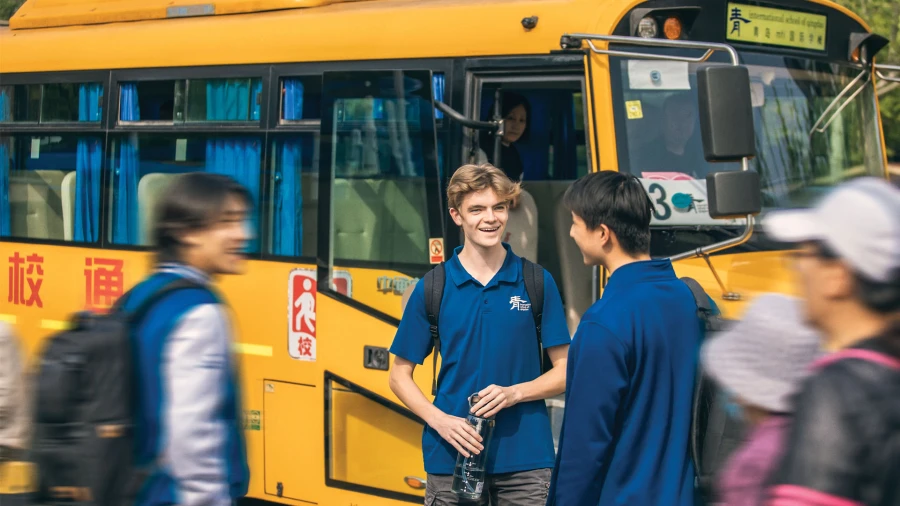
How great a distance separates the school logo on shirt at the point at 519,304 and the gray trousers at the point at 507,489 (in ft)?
1.90

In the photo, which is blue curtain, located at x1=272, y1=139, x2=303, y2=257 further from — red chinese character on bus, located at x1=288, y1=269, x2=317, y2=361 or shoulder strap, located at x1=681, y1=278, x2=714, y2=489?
shoulder strap, located at x1=681, y1=278, x2=714, y2=489

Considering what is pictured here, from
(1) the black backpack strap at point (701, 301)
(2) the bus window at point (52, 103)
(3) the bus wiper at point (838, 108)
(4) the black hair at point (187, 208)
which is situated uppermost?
(2) the bus window at point (52, 103)

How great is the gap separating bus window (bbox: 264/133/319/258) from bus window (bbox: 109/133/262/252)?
0.40ft

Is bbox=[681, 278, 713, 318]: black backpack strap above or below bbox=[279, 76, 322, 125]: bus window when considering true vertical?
below

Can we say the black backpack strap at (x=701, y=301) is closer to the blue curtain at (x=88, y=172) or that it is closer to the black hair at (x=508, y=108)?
the black hair at (x=508, y=108)

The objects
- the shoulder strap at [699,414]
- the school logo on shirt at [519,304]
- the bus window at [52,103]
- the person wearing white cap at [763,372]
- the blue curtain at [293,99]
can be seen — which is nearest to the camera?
the person wearing white cap at [763,372]

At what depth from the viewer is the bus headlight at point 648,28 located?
5.52m

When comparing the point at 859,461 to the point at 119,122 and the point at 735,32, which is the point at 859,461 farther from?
the point at 119,122

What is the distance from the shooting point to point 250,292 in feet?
21.7

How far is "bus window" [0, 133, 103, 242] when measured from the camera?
301 inches

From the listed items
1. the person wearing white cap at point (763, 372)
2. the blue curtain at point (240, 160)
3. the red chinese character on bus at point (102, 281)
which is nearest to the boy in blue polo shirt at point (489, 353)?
the person wearing white cap at point (763, 372)

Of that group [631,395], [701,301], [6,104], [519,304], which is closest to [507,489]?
[519,304]

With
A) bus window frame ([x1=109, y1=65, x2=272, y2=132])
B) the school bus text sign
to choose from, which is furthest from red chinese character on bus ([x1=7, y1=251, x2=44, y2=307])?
the school bus text sign

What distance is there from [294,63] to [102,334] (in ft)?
13.4
